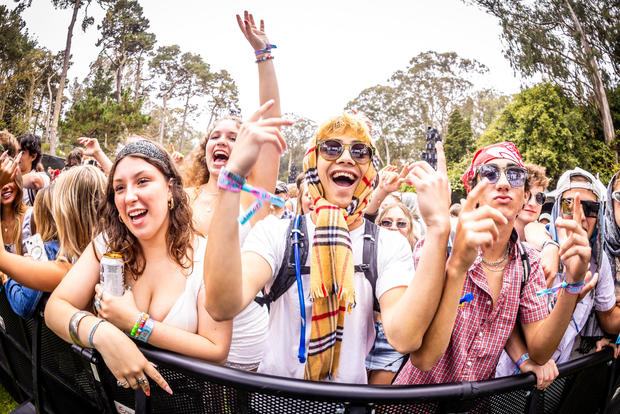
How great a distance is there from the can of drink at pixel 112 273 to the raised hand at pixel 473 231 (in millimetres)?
1278

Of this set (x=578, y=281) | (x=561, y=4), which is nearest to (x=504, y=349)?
(x=578, y=281)

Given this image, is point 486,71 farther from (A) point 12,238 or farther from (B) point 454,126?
(A) point 12,238

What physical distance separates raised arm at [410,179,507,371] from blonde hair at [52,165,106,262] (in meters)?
1.90

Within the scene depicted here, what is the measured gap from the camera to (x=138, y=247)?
1.87 metres

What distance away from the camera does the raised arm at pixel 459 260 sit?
3.91ft

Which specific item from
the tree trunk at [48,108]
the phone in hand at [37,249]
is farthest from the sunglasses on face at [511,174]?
the tree trunk at [48,108]

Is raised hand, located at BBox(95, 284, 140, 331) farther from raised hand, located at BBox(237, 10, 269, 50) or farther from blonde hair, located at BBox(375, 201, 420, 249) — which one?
blonde hair, located at BBox(375, 201, 420, 249)

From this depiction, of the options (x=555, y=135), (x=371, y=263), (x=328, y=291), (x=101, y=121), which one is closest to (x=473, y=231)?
(x=371, y=263)

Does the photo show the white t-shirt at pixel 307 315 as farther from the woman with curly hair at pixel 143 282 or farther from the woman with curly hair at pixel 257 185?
the woman with curly hair at pixel 257 185

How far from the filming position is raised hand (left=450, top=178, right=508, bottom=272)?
46.4 inches

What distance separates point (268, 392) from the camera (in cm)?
112

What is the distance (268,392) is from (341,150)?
0.98 meters

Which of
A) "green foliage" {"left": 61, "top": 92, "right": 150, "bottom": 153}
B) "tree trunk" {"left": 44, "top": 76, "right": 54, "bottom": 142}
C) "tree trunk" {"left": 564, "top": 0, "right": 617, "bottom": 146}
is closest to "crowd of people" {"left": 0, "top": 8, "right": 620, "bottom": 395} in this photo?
"tree trunk" {"left": 564, "top": 0, "right": 617, "bottom": 146}

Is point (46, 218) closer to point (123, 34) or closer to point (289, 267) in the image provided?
point (289, 267)
